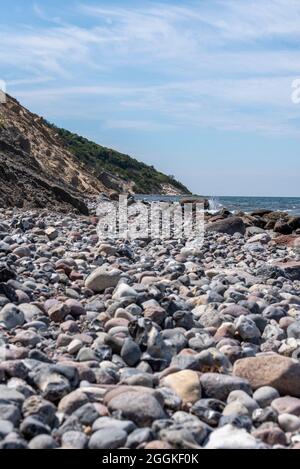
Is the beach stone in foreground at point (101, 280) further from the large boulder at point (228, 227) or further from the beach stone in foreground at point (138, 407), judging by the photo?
the large boulder at point (228, 227)

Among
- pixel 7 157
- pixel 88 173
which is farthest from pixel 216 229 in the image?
pixel 88 173

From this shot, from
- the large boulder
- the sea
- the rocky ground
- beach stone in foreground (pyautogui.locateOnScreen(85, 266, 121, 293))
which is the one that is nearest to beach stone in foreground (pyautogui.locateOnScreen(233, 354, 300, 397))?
the rocky ground

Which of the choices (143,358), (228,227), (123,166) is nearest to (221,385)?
(143,358)

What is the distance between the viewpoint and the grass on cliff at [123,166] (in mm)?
60569

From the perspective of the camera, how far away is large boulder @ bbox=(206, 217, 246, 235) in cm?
1176

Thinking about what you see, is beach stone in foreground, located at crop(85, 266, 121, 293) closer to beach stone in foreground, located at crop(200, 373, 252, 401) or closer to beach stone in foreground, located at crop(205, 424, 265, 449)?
beach stone in foreground, located at crop(200, 373, 252, 401)

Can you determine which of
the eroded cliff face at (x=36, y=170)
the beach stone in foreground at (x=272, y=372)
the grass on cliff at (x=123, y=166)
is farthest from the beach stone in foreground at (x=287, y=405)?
the grass on cliff at (x=123, y=166)

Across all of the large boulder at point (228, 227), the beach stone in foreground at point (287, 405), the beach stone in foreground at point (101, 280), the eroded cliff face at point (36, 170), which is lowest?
the beach stone in foreground at point (287, 405)

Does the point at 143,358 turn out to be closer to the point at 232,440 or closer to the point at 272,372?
the point at 272,372

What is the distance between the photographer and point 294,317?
4148 millimetres

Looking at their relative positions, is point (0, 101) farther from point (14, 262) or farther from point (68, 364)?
point (68, 364)

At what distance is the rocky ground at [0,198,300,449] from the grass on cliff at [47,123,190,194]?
5259 cm

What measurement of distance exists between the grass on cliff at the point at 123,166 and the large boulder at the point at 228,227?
45015 mm

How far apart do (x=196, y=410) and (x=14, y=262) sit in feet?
9.90
